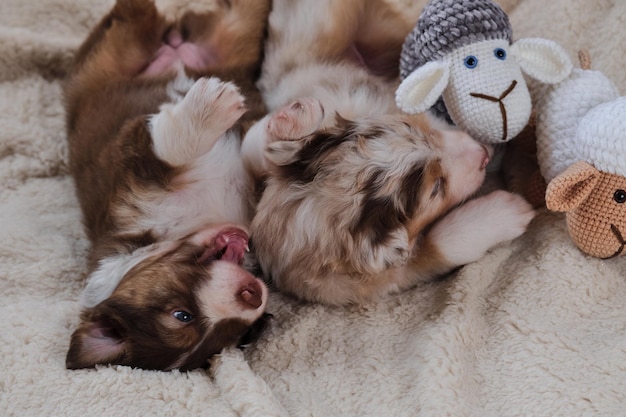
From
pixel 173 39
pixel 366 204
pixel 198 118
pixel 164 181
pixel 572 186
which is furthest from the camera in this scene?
pixel 173 39

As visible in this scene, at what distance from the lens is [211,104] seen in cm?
212

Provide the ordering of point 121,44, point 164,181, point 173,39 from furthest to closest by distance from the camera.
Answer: point 173,39 < point 121,44 < point 164,181

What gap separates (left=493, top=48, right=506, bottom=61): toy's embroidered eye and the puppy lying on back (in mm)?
276

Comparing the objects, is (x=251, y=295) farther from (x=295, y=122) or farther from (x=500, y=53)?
(x=500, y=53)

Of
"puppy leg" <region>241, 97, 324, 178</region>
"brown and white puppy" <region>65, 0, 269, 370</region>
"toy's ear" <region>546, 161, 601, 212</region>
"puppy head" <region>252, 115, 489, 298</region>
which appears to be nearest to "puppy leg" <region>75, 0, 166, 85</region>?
"brown and white puppy" <region>65, 0, 269, 370</region>

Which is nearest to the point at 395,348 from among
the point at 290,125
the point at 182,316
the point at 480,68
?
the point at 182,316

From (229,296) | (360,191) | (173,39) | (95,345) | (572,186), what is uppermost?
(572,186)

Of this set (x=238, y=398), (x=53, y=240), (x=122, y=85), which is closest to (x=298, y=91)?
(x=122, y=85)

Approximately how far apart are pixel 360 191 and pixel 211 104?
1.84 feet

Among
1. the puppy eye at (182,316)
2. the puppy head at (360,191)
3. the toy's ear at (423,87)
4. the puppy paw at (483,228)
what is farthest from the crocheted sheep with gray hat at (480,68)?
the puppy eye at (182,316)

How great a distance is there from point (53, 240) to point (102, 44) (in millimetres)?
869

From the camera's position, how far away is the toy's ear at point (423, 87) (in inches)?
77.9

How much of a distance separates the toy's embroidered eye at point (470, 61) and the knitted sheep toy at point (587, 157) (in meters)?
0.28

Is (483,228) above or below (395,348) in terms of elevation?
above
